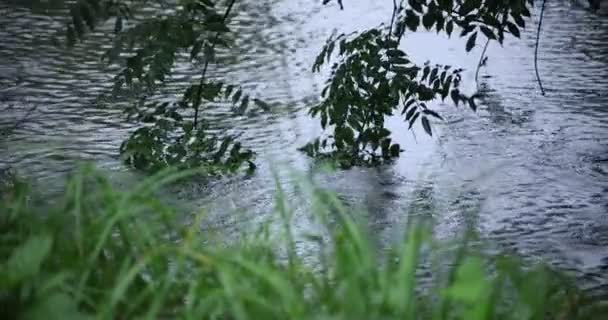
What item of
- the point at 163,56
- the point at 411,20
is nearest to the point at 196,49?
the point at 163,56

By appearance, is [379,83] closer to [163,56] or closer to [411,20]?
[411,20]

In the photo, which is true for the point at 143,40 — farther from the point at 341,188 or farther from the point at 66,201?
the point at 66,201

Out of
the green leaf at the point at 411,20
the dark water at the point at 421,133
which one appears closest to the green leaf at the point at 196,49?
the dark water at the point at 421,133

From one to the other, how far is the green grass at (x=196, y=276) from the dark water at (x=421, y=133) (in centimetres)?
83

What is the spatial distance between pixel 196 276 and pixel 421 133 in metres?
4.00

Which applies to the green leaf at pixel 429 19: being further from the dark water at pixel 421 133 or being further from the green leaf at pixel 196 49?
the green leaf at pixel 196 49

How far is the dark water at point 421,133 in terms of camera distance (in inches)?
176

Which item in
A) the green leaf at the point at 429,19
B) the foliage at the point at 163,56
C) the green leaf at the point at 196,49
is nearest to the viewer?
the foliage at the point at 163,56

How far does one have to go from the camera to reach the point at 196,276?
2.04 metres

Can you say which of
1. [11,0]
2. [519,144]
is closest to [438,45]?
[519,144]

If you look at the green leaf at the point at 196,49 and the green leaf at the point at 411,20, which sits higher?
the green leaf at the point at 196,49

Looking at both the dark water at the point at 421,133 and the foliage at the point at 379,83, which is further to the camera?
the foliage at the point at 379,83

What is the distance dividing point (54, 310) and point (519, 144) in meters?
4.22

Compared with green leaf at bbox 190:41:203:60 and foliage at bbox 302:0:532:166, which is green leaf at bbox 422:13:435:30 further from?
green leaf at bbox 190:41:203:60
